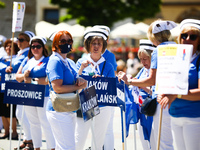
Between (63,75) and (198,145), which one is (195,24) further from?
(63,75)

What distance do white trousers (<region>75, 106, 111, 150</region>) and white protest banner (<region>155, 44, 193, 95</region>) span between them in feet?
5.21

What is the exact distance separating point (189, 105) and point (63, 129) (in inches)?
63.5

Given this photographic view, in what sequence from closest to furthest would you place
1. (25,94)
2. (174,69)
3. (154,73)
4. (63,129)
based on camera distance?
1. (174,69)
2. (154,73)
3. (63,129)
4. (25,94)

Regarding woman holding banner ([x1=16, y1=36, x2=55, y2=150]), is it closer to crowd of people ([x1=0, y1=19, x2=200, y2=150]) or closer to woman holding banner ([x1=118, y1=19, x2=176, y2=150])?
crowd of people ([x1=0, y1=19, x2=200, y2=150])

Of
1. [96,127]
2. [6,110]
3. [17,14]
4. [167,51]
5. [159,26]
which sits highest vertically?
[17,14]

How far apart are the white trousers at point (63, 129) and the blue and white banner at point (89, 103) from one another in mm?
248

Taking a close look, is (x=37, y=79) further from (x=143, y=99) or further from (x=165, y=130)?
(x=165, y=130)

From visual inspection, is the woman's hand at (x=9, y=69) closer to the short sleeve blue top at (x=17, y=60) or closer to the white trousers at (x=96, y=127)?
the short sleeve blue top at (x=17, y=60)

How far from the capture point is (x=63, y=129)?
186 inches

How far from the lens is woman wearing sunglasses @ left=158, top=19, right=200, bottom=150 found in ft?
12.7

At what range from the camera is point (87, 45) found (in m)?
5.55

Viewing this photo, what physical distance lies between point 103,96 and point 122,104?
34 centimetres

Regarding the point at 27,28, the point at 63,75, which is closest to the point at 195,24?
the point at 63,75

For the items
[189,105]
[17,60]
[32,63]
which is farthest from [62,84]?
[17,60]
